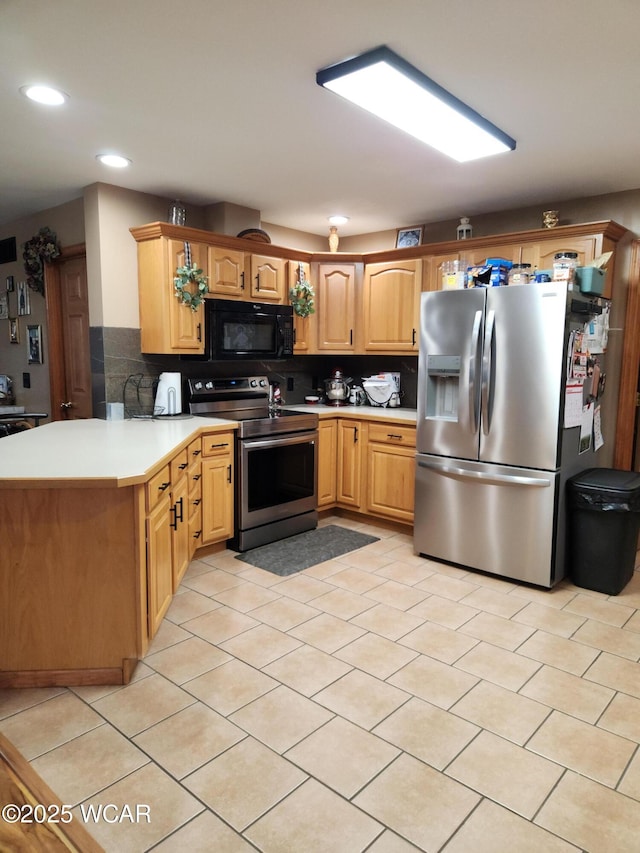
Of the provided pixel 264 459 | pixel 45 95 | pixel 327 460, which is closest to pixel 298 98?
pixel 45 95

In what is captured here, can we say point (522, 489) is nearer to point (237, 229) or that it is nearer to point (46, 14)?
point (237, 229)

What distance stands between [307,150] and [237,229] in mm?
1230

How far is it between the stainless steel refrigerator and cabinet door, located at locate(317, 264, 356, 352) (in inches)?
47.1

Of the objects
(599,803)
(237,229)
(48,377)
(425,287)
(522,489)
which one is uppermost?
(237,229)

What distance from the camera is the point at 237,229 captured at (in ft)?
13.7

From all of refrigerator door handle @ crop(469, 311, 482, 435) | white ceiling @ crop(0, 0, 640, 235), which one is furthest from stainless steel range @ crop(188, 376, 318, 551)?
white ceiling @ crop(0, 0, 640, 235)

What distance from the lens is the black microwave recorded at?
13.0 ft

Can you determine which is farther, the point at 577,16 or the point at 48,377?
the point at 48,377

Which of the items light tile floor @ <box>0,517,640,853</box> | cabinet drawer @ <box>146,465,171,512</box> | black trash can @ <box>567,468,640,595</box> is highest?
cabinet drawer @ <box>146,465,171,512</box>

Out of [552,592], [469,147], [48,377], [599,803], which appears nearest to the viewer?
[599,803]

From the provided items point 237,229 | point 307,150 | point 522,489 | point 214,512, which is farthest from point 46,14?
point 522,489

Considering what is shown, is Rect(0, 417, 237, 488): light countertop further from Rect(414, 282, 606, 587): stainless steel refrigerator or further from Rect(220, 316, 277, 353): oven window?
Rect(414, 282, 606, 587): stainless steel refrigerator

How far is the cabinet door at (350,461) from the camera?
14.6 feet

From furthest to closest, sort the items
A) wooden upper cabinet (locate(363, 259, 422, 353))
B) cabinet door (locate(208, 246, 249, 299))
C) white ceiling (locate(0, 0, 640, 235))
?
1. wooden upper cabinet (locate(363, 259, 422, 353))
2. cabinet door (locate(208, 246, 249, 299))
3. white ceiling (locate(0, 0, 640, 235))
